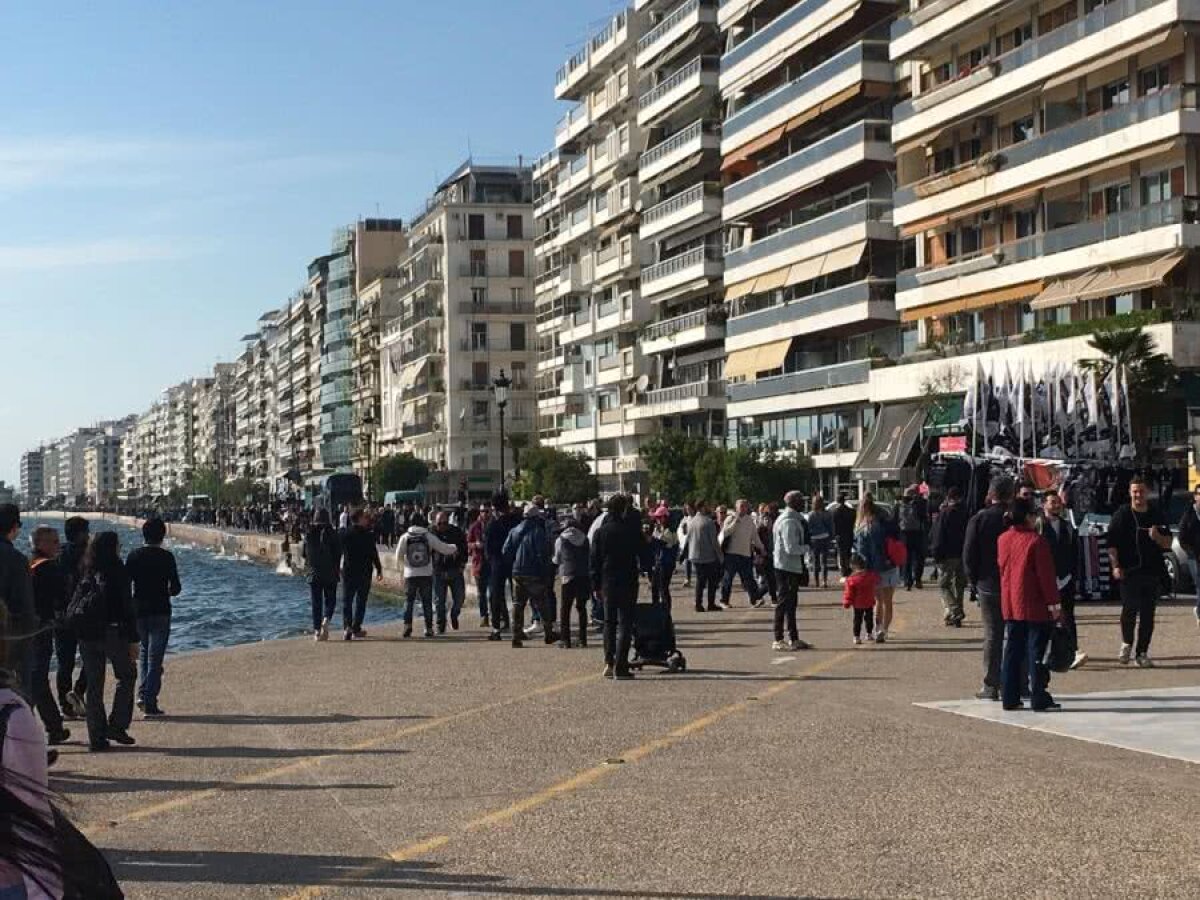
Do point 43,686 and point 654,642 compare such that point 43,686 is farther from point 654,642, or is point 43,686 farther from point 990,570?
point 990,570

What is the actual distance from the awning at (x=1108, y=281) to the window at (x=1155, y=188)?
1.49 metres

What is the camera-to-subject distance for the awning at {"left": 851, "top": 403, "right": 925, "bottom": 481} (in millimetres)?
44469

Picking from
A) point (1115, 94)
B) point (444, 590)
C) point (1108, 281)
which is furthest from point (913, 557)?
point (1115, 94)

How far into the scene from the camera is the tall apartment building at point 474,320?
336ft

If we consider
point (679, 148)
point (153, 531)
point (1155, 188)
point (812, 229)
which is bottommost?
point (153, 531)

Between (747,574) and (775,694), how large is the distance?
1275cm

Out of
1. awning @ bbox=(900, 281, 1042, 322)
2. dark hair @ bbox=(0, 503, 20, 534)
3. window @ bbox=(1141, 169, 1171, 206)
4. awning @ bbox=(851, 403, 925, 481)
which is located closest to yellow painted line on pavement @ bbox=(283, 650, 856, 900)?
dark hair @ bbox=(0, 503, 20, 534)

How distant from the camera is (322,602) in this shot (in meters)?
22.7

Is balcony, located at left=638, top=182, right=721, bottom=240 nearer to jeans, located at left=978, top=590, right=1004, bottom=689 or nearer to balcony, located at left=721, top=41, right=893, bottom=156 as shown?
balcony, located at left=721, top=41, right=893, bottom=156

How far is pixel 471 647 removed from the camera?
21156 millimetres

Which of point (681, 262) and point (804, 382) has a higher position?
point (681, 262)

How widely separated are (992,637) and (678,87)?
5690 cm

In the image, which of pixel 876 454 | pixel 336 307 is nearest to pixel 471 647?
pixel 876 454

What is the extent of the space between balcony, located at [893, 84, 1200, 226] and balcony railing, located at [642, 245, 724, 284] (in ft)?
56.2
